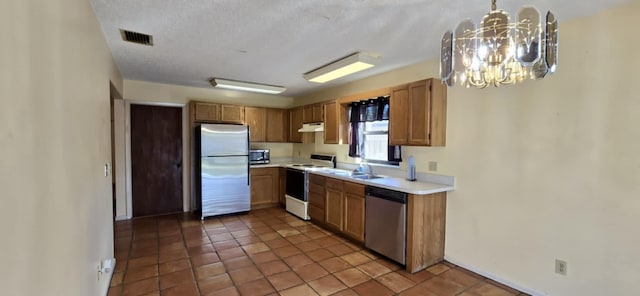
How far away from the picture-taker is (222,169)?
482 cm

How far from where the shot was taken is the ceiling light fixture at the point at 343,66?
10.1 feet

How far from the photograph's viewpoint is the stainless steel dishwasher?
296cm

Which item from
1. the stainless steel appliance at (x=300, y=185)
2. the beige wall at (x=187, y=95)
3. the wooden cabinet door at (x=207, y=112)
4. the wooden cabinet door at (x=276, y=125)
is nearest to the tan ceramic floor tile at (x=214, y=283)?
the stainless steel appliance at (x=300, y=185)

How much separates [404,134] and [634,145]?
1.84 meters

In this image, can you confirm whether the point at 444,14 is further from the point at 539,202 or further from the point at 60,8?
the point at 60,8

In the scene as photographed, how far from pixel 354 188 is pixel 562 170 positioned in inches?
80.8

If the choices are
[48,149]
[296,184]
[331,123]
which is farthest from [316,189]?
[48,149]

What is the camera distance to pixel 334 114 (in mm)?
4512

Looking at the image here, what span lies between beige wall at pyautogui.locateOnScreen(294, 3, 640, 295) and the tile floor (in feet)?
1.36

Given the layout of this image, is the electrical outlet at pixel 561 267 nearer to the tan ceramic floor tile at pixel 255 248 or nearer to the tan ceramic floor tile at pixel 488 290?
the tan ceramic floor tile at pixel 488 290

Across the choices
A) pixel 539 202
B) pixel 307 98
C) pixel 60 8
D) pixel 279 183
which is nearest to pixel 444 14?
pixel 539 202

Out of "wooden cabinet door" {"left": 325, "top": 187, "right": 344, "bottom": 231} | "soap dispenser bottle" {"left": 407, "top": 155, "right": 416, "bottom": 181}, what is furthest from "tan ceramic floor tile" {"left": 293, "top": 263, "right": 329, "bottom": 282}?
"soap dispenser bottle" {"left": 407, "top": 155, "right": 416, "bottom": 181}

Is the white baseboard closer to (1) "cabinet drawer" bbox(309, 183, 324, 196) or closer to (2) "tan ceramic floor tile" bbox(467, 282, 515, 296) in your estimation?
(2) "tan ceramic floor tile" bbox(467, 282, 515, 296)

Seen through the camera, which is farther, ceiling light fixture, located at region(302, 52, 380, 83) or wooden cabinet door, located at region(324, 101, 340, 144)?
wooden cabinet door, located at region(324, 101, 340, 144)
